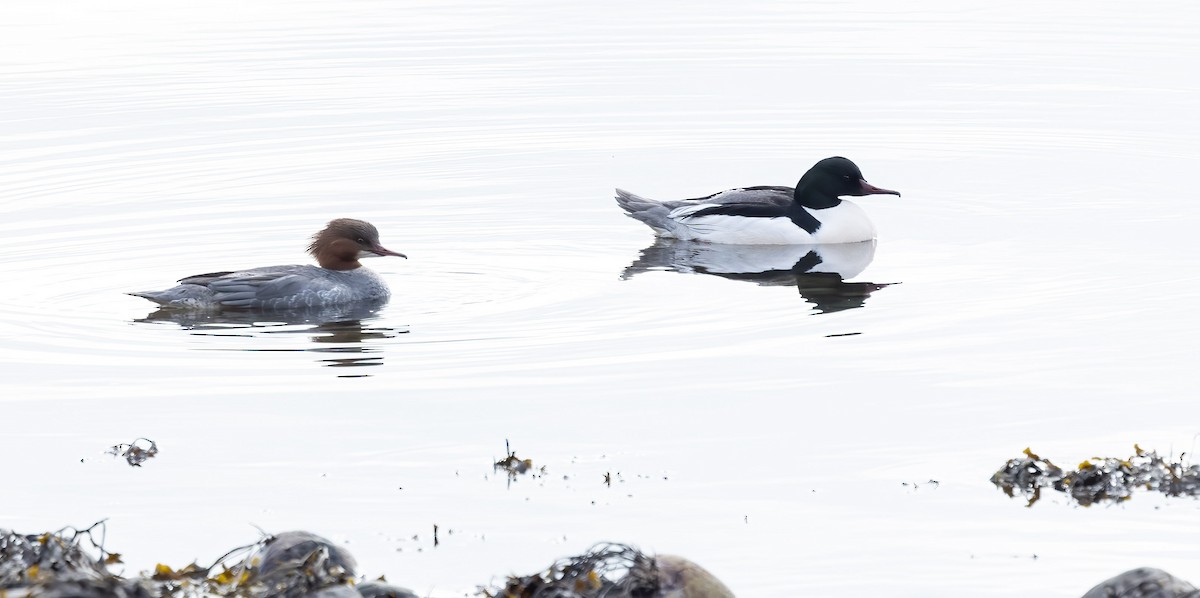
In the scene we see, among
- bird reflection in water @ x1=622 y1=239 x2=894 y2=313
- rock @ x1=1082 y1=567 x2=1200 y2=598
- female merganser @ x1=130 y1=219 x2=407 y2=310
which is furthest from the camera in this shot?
bird reflection in water @ x1=622 y1=239 x2=894 y2=313

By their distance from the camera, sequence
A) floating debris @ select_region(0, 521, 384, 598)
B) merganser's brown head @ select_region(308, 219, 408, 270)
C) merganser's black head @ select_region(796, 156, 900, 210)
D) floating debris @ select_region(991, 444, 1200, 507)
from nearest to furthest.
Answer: floating debris @ select_region(0, 521, 384, 598) < floating debris @ select_region(991, 444, 1200, 507) < merganser's brown head @ select_region(308, 219, 408, 270) < merganser's black head @ select_region(796, 156, 900, 210)

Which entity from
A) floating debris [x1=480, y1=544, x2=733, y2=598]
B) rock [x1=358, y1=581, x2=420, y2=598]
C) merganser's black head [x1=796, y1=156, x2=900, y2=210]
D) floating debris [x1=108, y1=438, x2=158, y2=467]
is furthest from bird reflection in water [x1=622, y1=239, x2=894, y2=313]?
rock [x1=358, y1=581, x2=420, y2=598]

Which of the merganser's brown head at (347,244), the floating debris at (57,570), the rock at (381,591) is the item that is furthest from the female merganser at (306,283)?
the rock at (381,591)

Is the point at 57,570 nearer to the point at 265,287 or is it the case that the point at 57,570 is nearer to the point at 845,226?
the point at 265,287

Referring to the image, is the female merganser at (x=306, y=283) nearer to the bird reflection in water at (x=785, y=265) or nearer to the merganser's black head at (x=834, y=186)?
the bird reflection in water at (x=785, y=265)

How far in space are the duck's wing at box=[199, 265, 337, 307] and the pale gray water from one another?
1.25 ft

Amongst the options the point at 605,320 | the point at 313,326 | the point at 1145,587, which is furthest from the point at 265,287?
the point at 1145,587

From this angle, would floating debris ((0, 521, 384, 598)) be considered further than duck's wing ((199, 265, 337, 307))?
No

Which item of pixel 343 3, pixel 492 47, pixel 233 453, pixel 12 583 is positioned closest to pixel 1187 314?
pixel 233 453

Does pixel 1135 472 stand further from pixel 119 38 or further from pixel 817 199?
pixel 119 38

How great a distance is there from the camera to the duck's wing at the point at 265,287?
1201cm

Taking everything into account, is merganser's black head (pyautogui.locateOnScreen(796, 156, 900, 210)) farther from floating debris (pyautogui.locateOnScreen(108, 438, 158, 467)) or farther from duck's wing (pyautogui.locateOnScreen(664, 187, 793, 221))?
floating debris (pyautogui.locateOnScreen(108, 438, 158, 467))

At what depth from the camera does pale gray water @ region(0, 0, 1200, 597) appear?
746 cm

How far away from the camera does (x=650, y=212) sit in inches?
599
